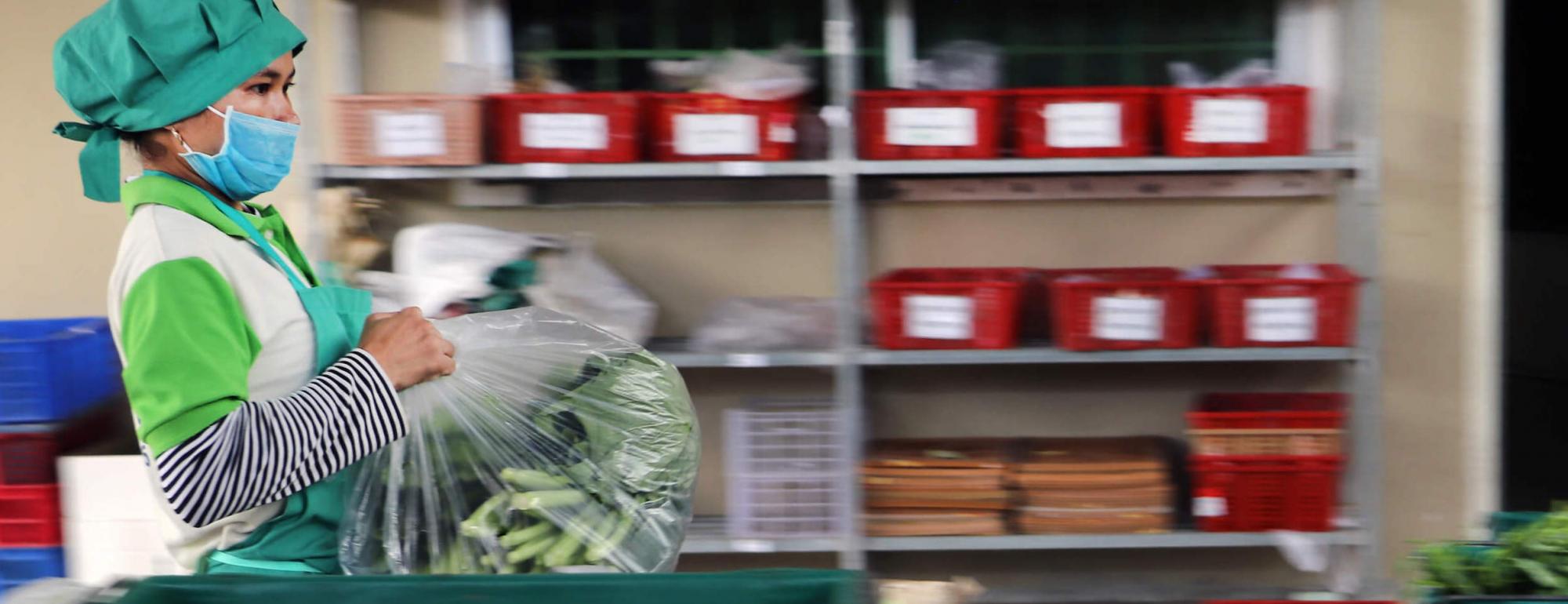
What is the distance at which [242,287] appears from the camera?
1266mm

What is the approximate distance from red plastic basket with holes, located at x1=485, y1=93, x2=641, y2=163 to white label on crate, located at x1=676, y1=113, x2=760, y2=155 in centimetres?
13

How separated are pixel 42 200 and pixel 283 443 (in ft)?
9.60

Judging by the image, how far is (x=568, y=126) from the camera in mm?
3117

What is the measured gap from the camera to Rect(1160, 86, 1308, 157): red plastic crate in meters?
3.03

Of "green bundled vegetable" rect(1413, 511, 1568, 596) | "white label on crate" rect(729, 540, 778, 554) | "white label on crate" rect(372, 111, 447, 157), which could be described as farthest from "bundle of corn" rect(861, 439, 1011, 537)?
"green bundled vegetable" rect(1413, 511, 1568, 596)

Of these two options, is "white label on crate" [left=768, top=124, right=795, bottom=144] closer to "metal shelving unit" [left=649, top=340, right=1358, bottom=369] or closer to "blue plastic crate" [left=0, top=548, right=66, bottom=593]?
"metal shelving unit" [left=649, top=340, right=1358, bottom=369]

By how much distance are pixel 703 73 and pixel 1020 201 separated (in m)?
0.96

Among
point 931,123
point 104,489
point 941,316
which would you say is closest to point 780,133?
point 931,123

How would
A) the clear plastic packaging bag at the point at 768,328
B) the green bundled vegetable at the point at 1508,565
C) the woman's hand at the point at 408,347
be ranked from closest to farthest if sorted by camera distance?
the woman's hand at the point at 408,347
the green bundled vegetable at the point at 1508,565
the clear plastic packaging bag at the point at 768,328

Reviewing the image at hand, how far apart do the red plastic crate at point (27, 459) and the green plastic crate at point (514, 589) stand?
2240 millimetres

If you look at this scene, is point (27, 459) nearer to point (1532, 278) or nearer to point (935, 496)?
point (935, 496)

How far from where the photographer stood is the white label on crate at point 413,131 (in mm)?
3088

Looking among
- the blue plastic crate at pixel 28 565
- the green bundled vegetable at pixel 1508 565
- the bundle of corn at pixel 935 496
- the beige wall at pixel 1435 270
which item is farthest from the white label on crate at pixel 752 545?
the green bundled vegetable at pixel 1508 565

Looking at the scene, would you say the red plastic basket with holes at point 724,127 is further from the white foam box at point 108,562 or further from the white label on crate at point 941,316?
the white foam box at point 108,562
